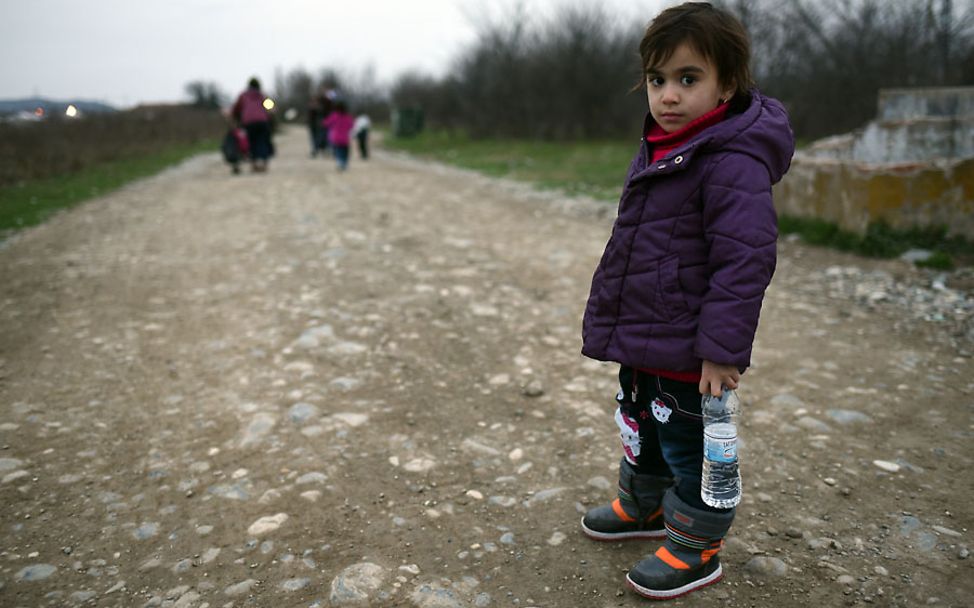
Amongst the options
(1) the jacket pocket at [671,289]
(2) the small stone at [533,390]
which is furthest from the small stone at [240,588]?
(2) the small stone at [533,390]

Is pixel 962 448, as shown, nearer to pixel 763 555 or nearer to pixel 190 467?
pixel 763 555

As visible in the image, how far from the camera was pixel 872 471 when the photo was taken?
273cm

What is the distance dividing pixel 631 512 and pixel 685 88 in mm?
1403

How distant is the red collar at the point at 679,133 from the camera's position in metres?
1.89

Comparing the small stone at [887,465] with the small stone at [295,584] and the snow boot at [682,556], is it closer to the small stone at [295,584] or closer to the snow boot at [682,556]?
the snow boot at [682,556]

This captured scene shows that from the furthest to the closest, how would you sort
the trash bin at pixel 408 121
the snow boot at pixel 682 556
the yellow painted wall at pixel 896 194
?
Answer: the trash bin at pixel 408 121 < the yellow painted wall at pixel 896 194 < the snow boot at pixel 682 556

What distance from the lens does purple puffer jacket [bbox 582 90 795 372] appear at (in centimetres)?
177

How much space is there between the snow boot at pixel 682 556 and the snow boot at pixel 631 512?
7.8 inches

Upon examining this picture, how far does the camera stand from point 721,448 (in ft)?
6.23

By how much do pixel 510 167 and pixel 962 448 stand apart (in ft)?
37.7

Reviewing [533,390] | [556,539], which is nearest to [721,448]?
[556,539]

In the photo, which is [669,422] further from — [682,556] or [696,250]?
[696,250]

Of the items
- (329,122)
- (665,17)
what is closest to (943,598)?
(665,17)

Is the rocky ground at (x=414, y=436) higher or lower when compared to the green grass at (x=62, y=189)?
lower
